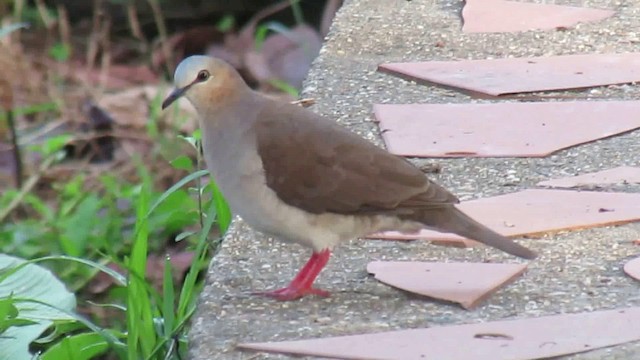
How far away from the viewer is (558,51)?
463 centimetres

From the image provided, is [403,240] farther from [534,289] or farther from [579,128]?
[579,128]

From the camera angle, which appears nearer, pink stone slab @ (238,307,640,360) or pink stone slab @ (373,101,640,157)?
pink stone slab @ (238,307,640,360)

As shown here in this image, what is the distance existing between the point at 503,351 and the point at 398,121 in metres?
1.34

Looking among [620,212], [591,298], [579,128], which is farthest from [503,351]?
[579,128]

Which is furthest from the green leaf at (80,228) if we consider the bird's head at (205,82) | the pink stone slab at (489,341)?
the pink stone slab at (489,341)

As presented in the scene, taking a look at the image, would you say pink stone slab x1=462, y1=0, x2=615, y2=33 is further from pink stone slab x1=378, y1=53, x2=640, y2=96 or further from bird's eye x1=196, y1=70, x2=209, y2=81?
bird's eye x1=196, y1=70, x2=209, y2=81

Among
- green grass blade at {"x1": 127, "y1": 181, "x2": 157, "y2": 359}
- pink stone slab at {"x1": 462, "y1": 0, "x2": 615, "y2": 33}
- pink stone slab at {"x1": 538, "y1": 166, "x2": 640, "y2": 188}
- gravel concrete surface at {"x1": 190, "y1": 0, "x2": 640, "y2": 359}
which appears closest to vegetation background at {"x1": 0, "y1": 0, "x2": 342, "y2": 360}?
green grass blade at {"x1": 127, "y1": 181, "x2": 157, "y2": 359}

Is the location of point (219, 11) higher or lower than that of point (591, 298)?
lower

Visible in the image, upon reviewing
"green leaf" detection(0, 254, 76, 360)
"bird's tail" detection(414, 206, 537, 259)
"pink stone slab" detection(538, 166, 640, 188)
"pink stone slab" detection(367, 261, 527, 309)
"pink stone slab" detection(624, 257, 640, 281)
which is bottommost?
"green leaf" detection(0, 254, 76, 360)

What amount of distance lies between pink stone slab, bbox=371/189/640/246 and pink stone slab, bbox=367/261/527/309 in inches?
7.1

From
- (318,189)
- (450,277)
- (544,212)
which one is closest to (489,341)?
(450,277)

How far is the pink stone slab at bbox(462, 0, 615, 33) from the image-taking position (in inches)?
191

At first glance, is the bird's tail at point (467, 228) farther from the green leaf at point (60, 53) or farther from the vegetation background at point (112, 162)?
the green leaf at point (60, 53)

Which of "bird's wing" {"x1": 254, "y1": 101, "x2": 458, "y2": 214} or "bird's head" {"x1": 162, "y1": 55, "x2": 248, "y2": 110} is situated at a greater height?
"bird's head" {"x1": 162, "y1": 55, "x2": 248, "y2": 110}
